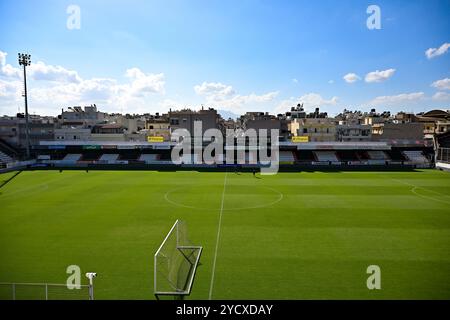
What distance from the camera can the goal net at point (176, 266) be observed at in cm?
1226

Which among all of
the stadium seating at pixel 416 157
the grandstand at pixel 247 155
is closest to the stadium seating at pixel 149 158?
the grandstand at pixel 247 155

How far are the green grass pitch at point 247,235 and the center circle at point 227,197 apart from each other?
4.1 inches

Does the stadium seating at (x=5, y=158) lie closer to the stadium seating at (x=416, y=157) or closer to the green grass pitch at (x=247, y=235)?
the green grass pitch at (x=247, y=235)

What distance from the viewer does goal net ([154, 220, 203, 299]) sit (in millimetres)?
12255

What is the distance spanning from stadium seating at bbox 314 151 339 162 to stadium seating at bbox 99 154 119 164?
40.5 m

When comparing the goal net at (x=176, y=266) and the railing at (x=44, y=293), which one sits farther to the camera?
the goal net at (x=176, y=266)

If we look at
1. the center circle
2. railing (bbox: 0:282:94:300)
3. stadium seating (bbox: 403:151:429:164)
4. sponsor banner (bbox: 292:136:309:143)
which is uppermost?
sponsor banner (bbox: 292:136:309:143)

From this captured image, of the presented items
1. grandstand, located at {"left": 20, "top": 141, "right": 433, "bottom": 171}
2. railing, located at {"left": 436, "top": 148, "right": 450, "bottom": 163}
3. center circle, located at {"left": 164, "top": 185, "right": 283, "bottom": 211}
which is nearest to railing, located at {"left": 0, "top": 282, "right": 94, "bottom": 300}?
center circle, located at {"left": 164, "top": 185, "right": 283, "bottom": 211}

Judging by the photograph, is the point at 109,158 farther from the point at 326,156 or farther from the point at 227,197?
the point at 326,156

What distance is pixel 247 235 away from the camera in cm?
1897

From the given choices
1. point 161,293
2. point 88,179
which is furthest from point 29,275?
point 88,179

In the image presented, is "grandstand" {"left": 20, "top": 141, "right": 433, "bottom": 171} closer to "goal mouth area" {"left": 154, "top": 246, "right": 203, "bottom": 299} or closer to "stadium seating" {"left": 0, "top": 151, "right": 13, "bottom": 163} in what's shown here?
"stadium seating" {"left": 0, "top": 151, "right": 13, "bottom": 163}

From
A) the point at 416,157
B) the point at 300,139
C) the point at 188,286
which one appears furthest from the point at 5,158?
the point at 416,157

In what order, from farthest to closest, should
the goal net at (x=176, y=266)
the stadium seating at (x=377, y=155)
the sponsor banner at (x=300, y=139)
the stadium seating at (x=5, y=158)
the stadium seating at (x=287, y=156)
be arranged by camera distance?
1. the sponsor banner at (x=300, y=139)
2. the stadium seating at (x=377, y=155)
3. the stadium seating at (x=287, y=156)
4. the stadium seating at (x=5, y=158)
5. the goal net at (x=176, y=266)
